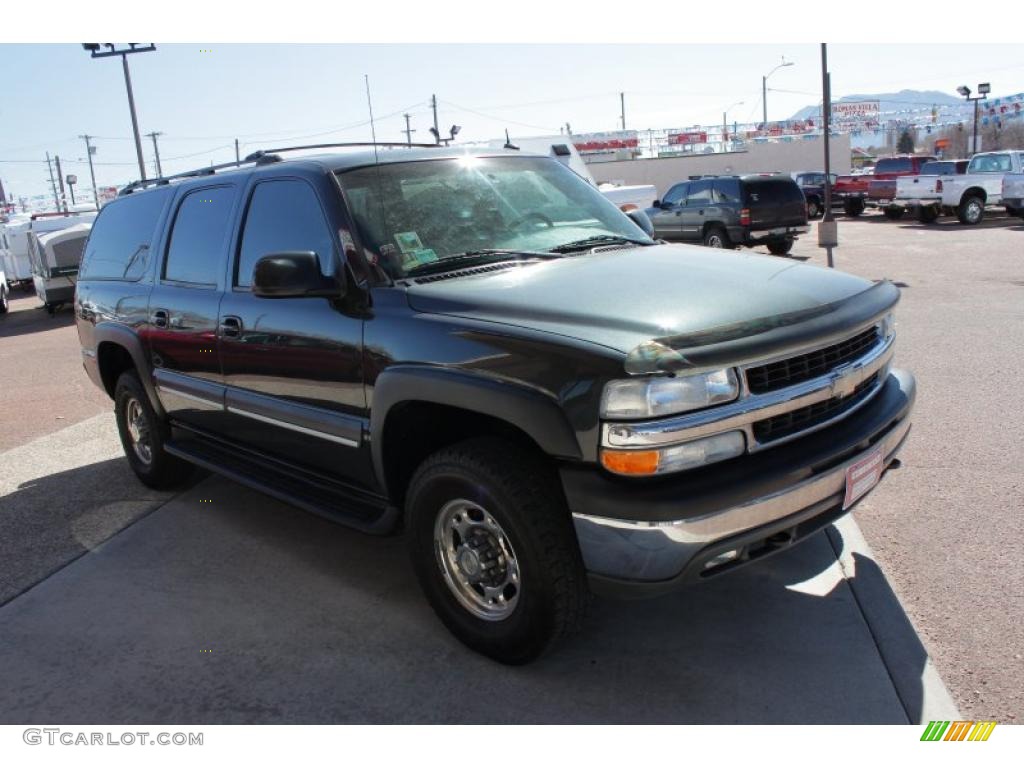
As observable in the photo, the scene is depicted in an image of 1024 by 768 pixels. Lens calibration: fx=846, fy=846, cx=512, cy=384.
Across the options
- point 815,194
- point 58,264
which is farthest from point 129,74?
point 815,194

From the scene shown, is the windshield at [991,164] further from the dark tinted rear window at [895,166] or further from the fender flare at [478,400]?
the fender flare at [478,400]

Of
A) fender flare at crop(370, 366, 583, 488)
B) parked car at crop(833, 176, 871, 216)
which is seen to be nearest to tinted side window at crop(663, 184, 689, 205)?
parked car at crop(833, 176, 871, 216)

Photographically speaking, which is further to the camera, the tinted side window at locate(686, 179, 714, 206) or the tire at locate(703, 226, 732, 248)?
the tinted side window at locate(686, 179, 714, 206)

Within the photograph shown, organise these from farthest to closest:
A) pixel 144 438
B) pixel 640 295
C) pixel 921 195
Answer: pixel 921 195 → pixel 144 438 → pixel 640 295

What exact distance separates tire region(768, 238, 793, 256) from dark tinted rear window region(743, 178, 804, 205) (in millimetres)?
793

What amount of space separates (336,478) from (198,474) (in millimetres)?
2345

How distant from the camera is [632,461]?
266 cm

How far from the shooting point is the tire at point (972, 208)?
22812mm

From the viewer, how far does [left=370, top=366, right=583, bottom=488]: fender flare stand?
275cm

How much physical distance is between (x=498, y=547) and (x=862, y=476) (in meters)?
1.37

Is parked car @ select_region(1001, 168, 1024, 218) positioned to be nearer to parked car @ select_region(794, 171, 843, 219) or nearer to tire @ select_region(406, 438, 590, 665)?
parked car @ select_region(794, 171, 843, 219)

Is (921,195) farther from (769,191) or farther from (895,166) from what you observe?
(769,191)

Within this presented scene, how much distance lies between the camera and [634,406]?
2.64m

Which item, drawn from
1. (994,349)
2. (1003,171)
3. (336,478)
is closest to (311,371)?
(336,478)
